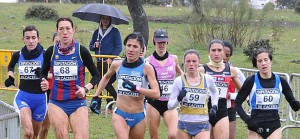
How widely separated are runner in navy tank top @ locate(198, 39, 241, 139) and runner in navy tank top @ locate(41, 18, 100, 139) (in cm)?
189

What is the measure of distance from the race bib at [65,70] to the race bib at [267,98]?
8.16 ft

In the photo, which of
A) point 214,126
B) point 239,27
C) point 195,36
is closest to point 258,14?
point 239,27

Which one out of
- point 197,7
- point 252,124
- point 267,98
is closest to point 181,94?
point 252,124

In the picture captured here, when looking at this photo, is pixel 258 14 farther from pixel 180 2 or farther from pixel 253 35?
pixel 180 2

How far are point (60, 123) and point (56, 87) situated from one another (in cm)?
51

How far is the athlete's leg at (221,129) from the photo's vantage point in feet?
31.4

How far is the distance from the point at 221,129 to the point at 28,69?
10.1 ft

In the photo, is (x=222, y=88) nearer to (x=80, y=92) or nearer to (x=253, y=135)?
(x=253, y=135)

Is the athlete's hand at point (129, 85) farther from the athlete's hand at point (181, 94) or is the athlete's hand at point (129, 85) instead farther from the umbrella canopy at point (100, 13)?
the umbrella canopy at point (100, 13)

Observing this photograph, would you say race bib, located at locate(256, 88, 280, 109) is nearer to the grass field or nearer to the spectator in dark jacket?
the grass field

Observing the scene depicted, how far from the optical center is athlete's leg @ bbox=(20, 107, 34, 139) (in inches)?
375

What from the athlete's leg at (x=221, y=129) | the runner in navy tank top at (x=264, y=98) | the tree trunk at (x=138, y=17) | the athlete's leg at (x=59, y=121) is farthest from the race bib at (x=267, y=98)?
the tree trunk at (x=138, y=17)

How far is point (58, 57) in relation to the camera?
8766 millimetres

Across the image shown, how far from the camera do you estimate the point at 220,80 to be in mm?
9719
